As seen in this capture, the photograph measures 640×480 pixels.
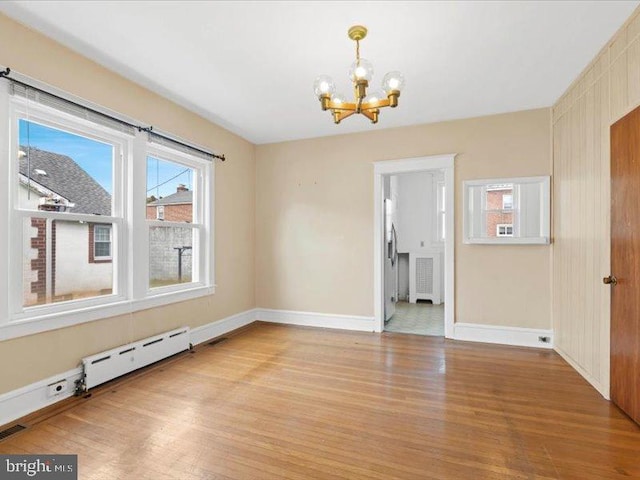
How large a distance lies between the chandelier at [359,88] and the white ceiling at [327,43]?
1.14 feet

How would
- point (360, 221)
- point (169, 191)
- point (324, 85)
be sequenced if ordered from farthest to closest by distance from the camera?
point (360, 221) < point (169, 191) < point (324, 85)

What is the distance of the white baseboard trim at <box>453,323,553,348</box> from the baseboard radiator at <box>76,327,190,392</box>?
3.37 meters

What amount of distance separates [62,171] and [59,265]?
2.58ft

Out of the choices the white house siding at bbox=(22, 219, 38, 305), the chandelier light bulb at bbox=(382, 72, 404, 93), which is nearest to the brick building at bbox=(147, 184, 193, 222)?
the white house siding at bbox=(22, 219, 38, 305)

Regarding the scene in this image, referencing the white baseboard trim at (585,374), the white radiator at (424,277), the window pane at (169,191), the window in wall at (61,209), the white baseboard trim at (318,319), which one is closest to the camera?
the window in wall at (61,209)

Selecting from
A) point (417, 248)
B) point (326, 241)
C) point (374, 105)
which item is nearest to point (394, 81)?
point (374, 105)

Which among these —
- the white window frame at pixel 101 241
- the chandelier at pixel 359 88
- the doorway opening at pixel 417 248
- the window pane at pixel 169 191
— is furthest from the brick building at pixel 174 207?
the doorway opening at pixel 417 248

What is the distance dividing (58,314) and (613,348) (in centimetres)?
432

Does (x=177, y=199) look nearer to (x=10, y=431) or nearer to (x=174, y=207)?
(x=174, y=207)

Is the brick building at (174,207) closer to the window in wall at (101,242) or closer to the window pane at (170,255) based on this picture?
the window pane at (170,255)

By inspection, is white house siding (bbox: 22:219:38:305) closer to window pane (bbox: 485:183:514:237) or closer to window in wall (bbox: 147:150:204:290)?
window in wall (bbox: 147:150:204:290)

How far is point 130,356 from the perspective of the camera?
10.1 ft

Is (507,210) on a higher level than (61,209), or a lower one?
higher

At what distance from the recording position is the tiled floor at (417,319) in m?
4.62
